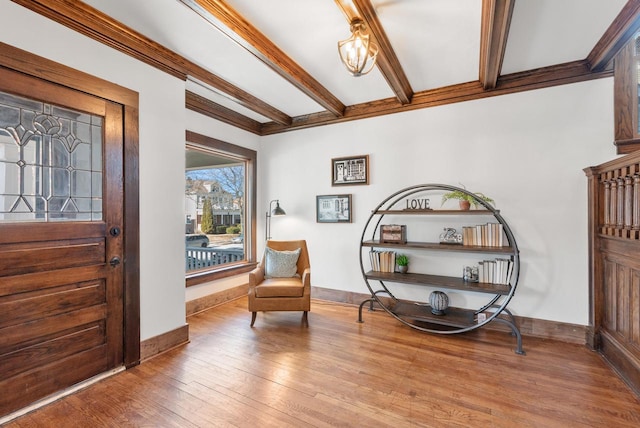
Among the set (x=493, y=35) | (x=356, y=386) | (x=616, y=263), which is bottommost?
(x=356, y=386)

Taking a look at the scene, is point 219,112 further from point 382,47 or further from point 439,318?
point 439,318

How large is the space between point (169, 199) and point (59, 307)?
1093 mm

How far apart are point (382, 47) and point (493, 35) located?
2.65 ft

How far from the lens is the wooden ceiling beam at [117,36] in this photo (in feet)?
6.03

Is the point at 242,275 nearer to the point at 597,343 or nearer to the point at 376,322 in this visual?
the point at 376,322

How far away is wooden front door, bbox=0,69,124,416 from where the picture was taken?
172 centimetres

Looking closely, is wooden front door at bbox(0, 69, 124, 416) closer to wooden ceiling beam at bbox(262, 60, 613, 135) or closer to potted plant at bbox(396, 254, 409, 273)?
wooden ceiling beam at bbox(262, 60, 613, 135)

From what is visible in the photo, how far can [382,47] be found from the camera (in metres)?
2.30

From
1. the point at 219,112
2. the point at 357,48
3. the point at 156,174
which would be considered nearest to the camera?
the point at 357,48

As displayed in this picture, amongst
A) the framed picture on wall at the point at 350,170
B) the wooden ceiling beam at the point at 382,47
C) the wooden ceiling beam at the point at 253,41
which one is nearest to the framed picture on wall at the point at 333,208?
the framed picture on wall at the point at 350,170

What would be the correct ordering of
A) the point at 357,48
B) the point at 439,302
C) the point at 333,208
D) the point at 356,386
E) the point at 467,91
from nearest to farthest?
the point at 357,48, the point at 356,386, the point at 439,302, the point at 467,91, the point at 333,208

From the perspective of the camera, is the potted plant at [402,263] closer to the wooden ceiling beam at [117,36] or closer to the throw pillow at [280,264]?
the throw pillow at [280,264]

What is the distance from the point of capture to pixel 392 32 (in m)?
2.21

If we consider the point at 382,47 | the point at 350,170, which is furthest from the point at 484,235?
the point at 382,47
